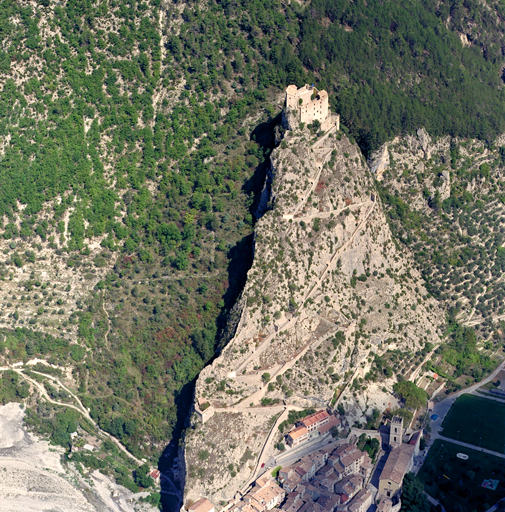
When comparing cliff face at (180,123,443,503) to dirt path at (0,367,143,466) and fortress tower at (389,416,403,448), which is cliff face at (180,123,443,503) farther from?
dirt path at (0,367,143,466)

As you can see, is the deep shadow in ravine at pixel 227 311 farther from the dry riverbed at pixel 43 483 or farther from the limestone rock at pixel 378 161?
the limestone rock at pixel 378 161

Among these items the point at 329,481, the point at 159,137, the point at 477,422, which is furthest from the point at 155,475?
the point at 159,137

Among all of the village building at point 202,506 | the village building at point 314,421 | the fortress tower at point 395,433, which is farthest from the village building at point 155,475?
the fortress tower at point 395,433

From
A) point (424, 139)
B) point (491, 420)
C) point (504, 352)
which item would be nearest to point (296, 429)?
point (491, 420)

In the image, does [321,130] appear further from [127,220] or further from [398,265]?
[127,220]

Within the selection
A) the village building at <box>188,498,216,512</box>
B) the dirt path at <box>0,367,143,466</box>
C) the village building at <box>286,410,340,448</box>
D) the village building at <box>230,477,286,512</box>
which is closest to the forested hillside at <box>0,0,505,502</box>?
the dirt path at <box>0,367,143,466</box>
